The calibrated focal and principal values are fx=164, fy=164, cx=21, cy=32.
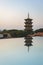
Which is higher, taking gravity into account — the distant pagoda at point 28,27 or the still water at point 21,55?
the distant pagoda at point 28,27

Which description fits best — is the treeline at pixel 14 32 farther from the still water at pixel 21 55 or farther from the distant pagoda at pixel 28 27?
the still water at pixel 21 55

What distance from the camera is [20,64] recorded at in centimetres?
219

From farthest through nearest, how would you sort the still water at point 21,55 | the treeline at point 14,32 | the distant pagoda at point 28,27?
the distant pagoda at point 28,27 → the treeline at point 14,32 → the still water at point 21,55

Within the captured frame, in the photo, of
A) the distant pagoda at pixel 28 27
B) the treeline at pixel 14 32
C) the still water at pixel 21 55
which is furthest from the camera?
the distant pagoda at pixel 28 27

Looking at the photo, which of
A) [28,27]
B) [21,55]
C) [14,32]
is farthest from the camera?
[28,27]

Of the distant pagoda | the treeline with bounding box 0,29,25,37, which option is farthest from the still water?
the distant pagoda

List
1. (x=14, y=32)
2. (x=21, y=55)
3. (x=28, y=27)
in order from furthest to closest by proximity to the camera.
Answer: (x=28, y=27)
(x=14, y=32)
(x=21, y=55)

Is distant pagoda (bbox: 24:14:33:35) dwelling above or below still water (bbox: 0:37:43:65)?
above

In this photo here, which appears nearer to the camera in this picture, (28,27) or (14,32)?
(14,32)

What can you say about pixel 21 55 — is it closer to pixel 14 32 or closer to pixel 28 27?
pixel 14 32

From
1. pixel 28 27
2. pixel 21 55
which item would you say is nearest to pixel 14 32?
pixel 28 27

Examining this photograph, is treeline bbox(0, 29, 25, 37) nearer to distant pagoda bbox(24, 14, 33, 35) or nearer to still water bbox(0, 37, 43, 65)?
distant pagoda bbox(24, 14, 33, 35)

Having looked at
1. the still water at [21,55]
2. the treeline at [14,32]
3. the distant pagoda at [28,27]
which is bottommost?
the still water at [21,55]

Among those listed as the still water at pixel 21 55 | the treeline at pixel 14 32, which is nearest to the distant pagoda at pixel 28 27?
the treeline at pixel 14 32
